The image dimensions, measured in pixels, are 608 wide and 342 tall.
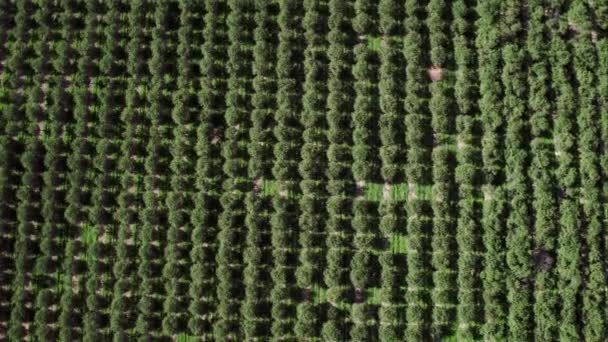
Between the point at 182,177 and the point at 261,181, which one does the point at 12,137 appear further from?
the point at 261,181

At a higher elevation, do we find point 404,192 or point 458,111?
point 458,111

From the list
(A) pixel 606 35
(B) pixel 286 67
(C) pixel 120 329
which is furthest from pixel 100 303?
(A) pixel 606 35

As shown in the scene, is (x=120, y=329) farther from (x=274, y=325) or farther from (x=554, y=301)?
(x=554, y=301)

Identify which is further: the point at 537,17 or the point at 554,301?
the point at 537,17

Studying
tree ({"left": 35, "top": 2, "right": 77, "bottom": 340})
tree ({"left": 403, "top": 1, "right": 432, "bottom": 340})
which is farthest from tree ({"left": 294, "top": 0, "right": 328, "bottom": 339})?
tree ({"left": 35, "top": 2, "right": 77, "bottom": 340})

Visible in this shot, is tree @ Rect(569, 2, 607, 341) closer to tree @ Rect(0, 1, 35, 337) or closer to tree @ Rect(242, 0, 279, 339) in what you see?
tree @ Rect(242, 0, 279, 339)

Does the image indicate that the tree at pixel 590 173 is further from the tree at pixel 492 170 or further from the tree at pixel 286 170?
the tree at pixel 286 170

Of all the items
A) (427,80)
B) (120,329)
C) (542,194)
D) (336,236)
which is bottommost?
(120,329)

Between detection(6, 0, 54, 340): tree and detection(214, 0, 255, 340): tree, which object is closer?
detection(214, 0, 255, 340): tree

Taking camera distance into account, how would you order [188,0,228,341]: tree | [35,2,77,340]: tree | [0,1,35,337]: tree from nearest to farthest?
1. [188,0,228,341]: tree
2. [35,2,77,340]: tree
3. [0,1,35,337]: tree
